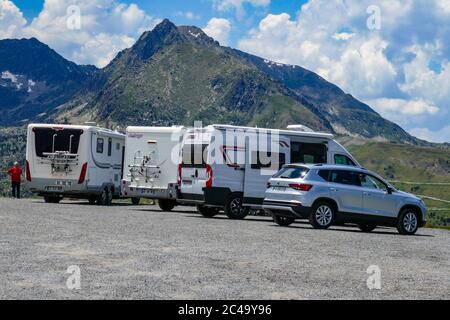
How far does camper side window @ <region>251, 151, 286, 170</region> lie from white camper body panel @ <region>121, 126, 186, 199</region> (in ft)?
12.1

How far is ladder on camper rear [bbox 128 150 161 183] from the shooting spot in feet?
92.6

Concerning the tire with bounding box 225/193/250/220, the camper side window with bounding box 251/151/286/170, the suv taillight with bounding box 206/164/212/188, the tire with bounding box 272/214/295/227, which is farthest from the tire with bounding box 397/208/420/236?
the suv taillight with bounding box 206/164/212/188

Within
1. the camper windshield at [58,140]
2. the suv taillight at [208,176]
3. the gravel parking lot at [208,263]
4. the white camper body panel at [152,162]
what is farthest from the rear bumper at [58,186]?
the gravel parking lot at [208,263]

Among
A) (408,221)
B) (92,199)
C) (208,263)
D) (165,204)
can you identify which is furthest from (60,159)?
(208,263)

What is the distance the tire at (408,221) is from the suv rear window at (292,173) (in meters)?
3.31

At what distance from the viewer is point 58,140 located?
98.4 feet

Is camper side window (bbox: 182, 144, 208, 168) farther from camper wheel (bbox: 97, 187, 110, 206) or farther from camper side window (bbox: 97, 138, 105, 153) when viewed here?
camper wheel (bbox: 97, 187, 110, 206)

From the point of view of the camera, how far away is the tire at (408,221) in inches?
845

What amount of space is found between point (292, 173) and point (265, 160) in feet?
12.3
